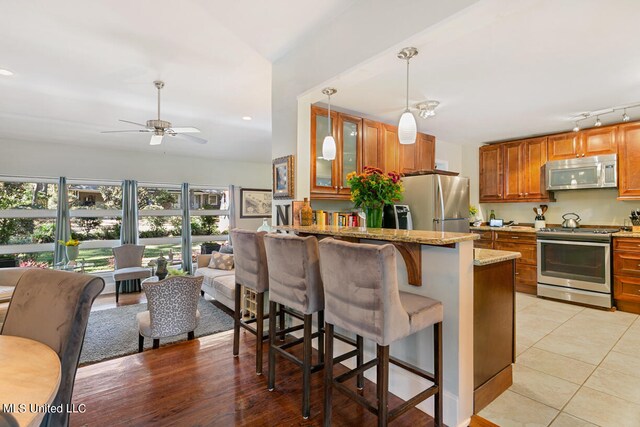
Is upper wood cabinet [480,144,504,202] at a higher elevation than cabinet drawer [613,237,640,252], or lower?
higher

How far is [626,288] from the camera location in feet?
12.2

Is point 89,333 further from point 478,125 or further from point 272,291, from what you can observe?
point 478,125

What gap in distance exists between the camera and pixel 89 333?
3982mm

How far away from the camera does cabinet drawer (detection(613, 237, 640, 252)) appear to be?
12.0 ft

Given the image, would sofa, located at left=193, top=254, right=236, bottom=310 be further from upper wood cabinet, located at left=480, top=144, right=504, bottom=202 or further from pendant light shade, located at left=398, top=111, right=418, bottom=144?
upper wood cabinet, located at left=480, top=144, right=504, bottom=202

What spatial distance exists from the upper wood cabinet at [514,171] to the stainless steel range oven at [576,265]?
826 millimetres

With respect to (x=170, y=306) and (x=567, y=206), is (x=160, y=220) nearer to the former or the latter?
(x=170, y=306)

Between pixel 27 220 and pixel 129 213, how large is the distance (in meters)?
1.54

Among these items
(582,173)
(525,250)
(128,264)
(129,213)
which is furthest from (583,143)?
(129,213)

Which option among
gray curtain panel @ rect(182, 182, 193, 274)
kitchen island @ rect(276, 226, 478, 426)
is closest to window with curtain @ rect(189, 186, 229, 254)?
gray curtain panel @ rect(182, 182, 193, 274)

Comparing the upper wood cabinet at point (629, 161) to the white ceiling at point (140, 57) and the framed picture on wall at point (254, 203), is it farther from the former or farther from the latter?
the framed picture on wall at point (254, 203)

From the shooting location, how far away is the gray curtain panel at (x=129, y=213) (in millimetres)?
6125

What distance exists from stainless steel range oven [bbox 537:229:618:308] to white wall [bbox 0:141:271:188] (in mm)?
6154

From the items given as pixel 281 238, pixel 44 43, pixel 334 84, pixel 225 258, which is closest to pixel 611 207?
pixel 334 84
